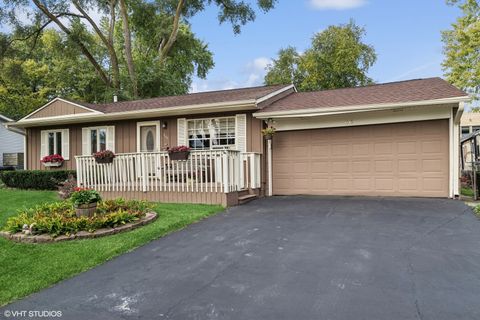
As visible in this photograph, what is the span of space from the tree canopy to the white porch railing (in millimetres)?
10941

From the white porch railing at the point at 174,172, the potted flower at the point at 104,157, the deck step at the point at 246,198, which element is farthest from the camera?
the potted flower at the point at 104,157

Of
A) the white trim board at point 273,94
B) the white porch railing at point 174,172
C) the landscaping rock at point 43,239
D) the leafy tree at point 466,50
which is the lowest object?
the landscaping rock at point 43,239

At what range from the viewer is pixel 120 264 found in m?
4.52

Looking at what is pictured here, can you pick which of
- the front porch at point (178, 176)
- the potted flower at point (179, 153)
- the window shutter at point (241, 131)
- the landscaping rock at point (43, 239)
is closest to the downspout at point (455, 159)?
the front porch at point (178, 176)

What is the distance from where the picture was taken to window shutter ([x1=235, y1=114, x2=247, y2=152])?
10.2m

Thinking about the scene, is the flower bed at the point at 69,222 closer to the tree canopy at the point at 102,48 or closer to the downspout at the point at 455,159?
the downspout at the point at 455,159

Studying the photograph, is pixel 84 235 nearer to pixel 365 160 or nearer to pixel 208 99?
pixel 208 99

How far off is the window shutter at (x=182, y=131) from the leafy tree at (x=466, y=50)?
46.9ft

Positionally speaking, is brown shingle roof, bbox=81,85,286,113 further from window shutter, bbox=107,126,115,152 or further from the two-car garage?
the two-car garage

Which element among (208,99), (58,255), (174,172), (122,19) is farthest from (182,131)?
(122,19)

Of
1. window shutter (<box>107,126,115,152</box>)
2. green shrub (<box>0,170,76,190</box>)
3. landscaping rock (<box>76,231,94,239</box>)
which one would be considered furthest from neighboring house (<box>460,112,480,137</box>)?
landscaping rock (<box>76,231,94,239</box>)

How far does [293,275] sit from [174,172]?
5953 millimetres

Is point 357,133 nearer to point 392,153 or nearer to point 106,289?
point 392,153

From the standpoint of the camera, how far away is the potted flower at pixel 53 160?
42.7ft
